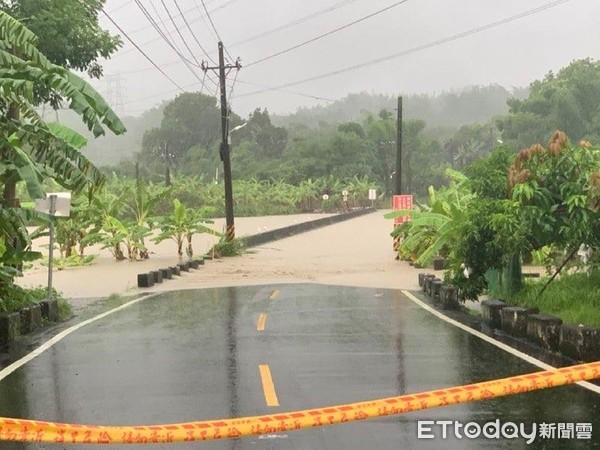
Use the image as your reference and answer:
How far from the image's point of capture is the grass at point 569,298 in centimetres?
1521

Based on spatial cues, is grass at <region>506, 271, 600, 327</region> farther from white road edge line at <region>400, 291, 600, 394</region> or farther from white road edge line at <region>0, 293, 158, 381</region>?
white road edge line at <region>0, 293, 158, 381</region>

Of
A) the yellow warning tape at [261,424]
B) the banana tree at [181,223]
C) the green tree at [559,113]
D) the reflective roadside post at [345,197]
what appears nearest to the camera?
the yellow warning tape at [261,424]

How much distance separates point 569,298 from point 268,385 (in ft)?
26.0

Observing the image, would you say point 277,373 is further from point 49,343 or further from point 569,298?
point 569,298

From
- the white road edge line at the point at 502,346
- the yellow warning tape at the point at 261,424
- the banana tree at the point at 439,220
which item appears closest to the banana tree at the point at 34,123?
the white road edge line at the point at 502,346

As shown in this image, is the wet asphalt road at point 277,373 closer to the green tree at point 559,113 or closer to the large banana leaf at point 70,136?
the large banana leaf at point 70,136

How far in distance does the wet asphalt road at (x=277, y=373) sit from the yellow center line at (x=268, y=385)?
2.7 inches

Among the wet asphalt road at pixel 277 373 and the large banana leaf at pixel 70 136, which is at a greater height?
the large banana leaf at pixel 70 136

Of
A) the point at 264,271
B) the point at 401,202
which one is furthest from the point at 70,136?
the point at 401,202

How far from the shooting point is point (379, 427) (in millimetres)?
8477

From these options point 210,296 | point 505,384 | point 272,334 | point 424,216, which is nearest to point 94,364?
point 272,334

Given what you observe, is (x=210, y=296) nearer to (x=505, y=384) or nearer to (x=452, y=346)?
(x=452, y=346)

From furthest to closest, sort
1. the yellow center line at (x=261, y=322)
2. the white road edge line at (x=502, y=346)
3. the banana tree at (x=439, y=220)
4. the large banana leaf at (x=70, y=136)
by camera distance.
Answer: the banana tree at (x=439, y=220) < the large banana leaf at (x=70, y=136) < the yellow center line at (x=261, y=322) < the white road edge line at (x=502, y=346)

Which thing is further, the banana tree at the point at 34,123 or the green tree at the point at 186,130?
the green tree at the point at 186,130
